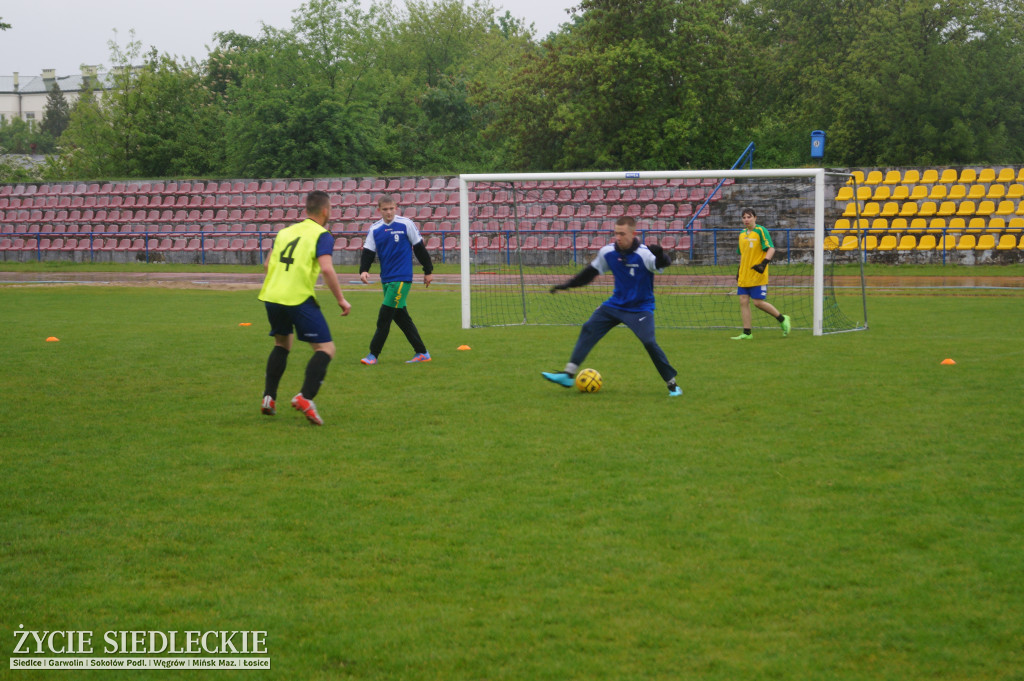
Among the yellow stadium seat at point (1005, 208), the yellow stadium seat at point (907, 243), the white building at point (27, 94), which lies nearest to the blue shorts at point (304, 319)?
the yellow stadium seat at point (907, 243)

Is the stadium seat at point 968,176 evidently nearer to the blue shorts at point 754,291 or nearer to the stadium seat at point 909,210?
the stadium seat at point 909,210

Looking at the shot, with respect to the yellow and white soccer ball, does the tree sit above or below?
above

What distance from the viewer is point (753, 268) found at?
14.0 meters

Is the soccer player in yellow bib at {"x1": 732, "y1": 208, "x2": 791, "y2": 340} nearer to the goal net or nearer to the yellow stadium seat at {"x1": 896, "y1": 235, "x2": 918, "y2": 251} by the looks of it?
the goal net

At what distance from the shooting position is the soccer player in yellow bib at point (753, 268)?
13812 millimetres

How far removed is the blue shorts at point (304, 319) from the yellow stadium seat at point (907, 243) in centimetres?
2223

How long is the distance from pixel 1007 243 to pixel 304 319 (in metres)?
23.1

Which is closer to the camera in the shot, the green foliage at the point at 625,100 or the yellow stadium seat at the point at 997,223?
the yellow stadium seat at the point at 997,223

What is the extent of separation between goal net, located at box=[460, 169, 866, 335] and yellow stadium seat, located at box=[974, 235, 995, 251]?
3.59 metres

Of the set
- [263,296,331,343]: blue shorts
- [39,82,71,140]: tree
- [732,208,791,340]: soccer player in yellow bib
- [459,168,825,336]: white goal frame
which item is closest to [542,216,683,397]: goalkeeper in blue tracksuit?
[263,296,331,343]: blue shorts

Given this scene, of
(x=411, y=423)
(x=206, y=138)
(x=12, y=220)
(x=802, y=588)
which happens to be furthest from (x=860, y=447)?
(x=206, y=138)

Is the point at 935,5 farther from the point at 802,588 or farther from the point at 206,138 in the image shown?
the point at 802,588

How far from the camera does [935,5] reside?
33.7 meters

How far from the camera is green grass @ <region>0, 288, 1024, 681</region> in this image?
3.90 meters
